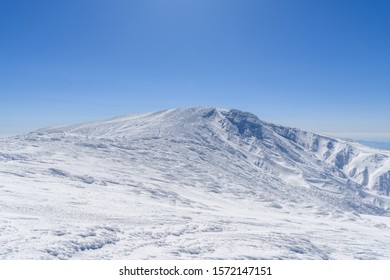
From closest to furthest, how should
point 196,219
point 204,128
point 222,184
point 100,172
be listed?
point 196,219 → point 100,172 → point 222,184 → point 204,128

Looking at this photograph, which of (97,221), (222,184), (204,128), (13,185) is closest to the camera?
(97,221)

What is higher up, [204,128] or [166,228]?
[204,128]

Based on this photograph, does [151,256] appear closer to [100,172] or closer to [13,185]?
[13,185]

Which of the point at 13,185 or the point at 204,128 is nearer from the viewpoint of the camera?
the point at 13,185

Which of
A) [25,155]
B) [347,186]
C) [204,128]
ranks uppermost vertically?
[204,128]

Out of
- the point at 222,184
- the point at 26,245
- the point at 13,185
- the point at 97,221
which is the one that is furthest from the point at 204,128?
the point at 26,245
